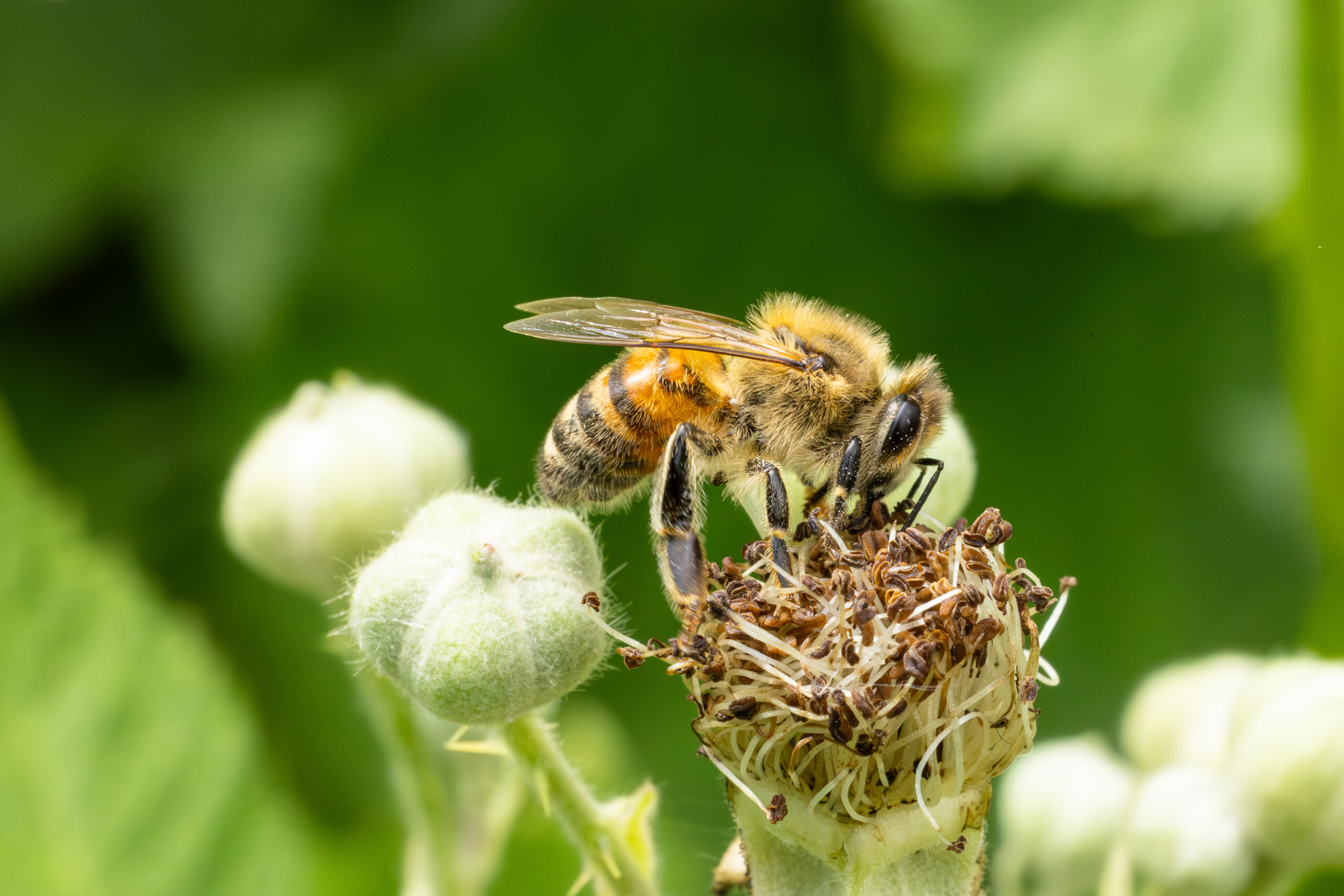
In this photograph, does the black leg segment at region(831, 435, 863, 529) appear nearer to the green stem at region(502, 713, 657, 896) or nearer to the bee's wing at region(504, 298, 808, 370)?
the bee's wing at region(504, 298, 808, 370)

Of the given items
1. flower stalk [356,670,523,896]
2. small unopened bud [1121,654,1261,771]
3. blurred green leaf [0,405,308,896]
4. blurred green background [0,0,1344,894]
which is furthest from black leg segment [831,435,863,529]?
blurred green background [0,0,1344,894]

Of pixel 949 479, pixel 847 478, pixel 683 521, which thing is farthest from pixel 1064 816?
pixel 683 521

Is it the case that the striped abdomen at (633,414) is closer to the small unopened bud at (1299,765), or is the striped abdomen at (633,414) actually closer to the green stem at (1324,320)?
the small unopened bud at (1299,765)

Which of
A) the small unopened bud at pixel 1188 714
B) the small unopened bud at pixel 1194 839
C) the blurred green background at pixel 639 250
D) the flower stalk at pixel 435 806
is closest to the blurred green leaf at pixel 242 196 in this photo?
the blurred green background at pixel 639 250

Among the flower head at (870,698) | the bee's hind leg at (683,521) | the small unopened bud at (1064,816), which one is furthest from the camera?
the small unopened bud at (1064,816)

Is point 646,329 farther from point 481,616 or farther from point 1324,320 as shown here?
point 1324,320

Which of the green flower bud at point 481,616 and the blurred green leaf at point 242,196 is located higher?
the green flower bud at point 481,616

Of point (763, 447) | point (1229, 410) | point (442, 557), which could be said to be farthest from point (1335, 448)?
point (442, 557)
